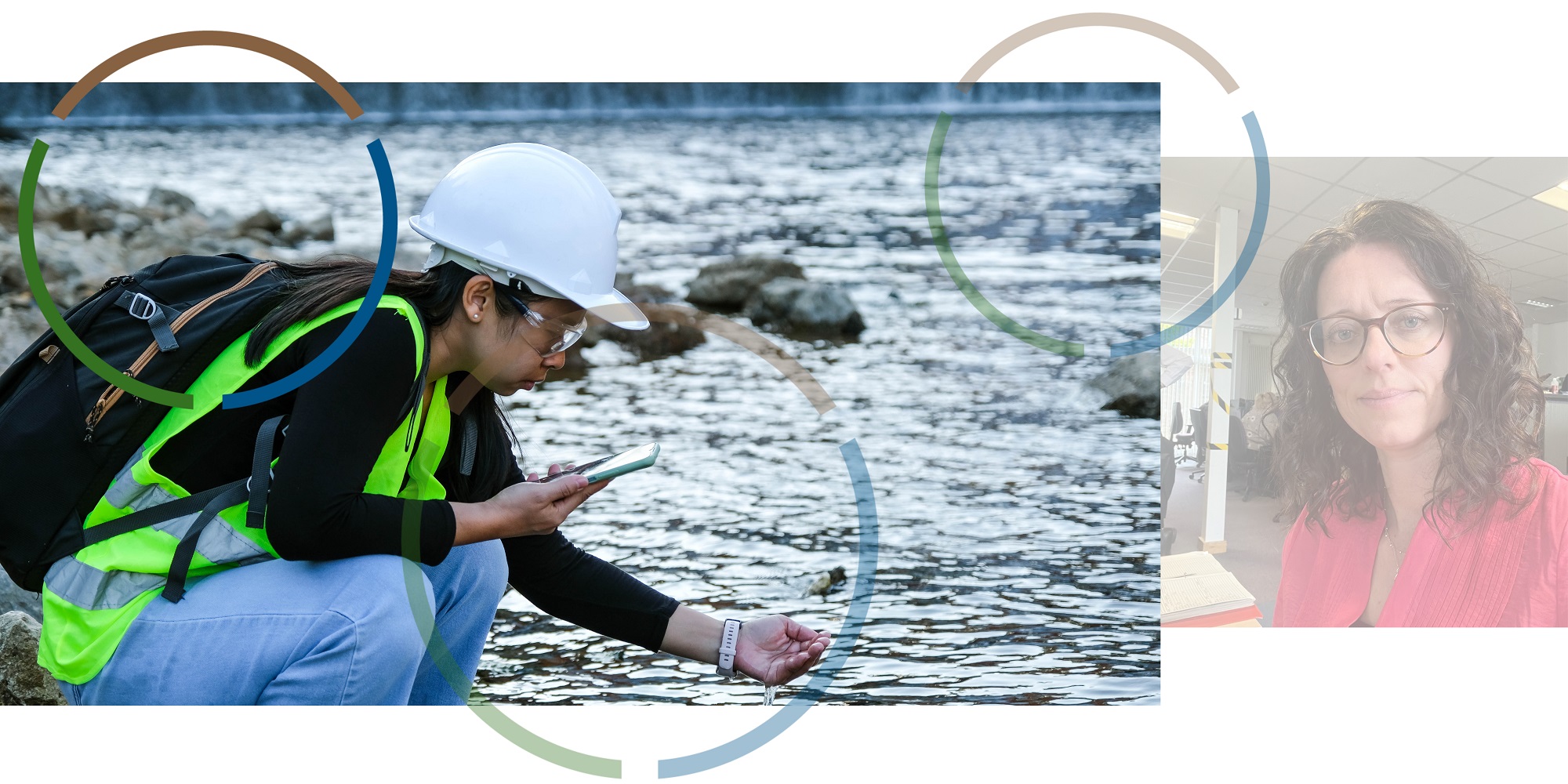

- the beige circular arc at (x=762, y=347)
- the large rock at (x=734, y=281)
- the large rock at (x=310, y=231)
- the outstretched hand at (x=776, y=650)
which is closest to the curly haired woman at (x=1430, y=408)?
the outstretched hand at (x=776, y=650)

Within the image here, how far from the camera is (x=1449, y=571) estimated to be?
7.65 feet

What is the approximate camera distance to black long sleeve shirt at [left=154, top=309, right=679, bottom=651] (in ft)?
4.28

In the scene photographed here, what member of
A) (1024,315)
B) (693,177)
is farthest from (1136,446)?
(693,177)

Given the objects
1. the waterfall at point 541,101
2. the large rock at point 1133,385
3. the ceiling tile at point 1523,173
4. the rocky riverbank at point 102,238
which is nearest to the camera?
the ceiling tile at point 1523,173

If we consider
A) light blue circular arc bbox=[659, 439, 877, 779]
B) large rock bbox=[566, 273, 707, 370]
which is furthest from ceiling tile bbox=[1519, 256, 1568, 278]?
large rock bbox=[566, 273, 707, 370]

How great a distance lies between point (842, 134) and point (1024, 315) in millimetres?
2183

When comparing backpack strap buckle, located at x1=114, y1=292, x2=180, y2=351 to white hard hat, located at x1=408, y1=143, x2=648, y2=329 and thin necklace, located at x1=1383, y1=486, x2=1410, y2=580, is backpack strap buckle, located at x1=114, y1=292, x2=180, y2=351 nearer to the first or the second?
white hard hat, located at x1=408, y1=143, x2=648, y2=329

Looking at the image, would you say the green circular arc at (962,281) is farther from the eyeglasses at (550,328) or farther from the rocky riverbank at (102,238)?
the rocky riverbank at (102,238)

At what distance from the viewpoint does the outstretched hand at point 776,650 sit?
5.56 ft

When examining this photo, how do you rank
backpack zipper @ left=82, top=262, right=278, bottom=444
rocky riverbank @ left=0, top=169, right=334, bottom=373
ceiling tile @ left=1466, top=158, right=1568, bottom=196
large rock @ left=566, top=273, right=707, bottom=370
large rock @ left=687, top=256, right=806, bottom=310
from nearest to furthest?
backpack zipper @ left=82, top=262, right=278, bottom=444, ceiling tile @ left=1466, top=158, right=1568, bottom=196, rocky riverbank @ left=0, top=169, right=334, bottom=373, large rock @ left=566, top=273, right=707, bottom=370, large rock @ left=687, top=256, right=806, bottom=310

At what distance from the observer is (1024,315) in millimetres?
4859

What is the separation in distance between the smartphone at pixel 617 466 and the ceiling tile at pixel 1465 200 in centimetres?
180

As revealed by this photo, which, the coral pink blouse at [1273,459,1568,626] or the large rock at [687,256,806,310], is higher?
the large rock at [687,256,806,310]

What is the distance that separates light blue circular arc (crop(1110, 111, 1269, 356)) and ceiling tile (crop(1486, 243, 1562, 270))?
0.47 metres
